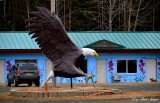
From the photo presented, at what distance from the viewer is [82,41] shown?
40.7m

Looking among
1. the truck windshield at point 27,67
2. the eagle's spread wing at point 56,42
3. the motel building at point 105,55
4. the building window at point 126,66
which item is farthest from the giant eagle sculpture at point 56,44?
the building window at point 126,66

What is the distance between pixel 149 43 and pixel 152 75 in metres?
2.84

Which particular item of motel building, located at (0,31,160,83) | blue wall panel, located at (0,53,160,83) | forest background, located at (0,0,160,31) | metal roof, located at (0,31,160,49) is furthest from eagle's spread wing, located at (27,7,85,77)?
forest background, located at (0,0,160,31)

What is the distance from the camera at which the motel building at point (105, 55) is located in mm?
39406

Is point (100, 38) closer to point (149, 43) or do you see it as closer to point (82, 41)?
point (82, 41)

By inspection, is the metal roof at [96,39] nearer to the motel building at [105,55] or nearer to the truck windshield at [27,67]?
the motel building at [105,55]

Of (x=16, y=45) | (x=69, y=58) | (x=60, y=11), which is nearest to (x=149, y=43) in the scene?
(x=16, y=45)

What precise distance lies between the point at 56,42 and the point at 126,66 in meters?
20.2

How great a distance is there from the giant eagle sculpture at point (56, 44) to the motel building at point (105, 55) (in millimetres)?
16966

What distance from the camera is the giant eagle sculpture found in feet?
71.1

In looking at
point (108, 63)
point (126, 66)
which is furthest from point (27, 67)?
point (126, 66)

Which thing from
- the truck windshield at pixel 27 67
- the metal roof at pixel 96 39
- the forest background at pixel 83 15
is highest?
the forest background at pixel 83 15

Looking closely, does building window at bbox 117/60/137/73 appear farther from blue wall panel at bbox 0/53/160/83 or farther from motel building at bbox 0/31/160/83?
blue wall panel at bbox 0/53/160/83

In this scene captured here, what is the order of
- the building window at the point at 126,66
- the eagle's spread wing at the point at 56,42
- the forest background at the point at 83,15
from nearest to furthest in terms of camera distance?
1. the eagle's spread wing at the point at 56,42
2. the building window at the point at 126,66
3. the forest background at the point at 83,15
